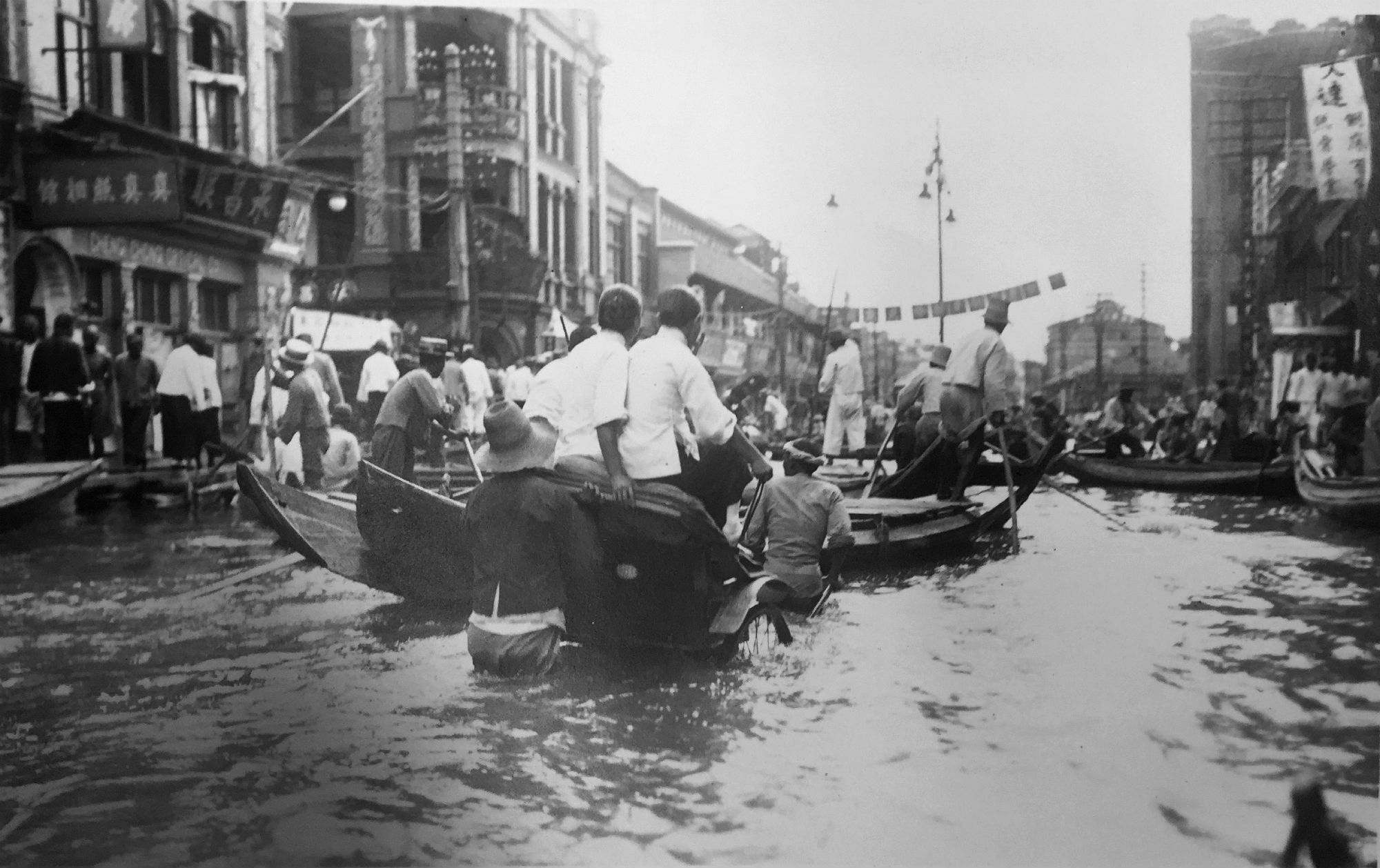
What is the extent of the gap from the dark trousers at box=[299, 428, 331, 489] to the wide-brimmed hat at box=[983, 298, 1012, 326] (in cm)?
209

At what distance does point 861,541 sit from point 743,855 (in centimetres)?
130

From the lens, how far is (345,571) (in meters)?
3.83

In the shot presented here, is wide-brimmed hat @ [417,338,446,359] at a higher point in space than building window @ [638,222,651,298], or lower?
lower

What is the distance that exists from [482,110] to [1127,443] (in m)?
2.30

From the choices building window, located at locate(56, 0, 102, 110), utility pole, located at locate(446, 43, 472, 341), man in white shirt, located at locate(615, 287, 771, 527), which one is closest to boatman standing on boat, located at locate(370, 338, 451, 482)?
utility pole, located at locate(446, 43, 472, 341)

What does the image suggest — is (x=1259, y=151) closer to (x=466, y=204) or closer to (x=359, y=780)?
(x=466, y=204)

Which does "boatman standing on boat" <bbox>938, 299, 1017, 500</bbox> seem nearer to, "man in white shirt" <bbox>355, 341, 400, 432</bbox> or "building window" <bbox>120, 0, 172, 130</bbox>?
"man in white shirt" <bbox>355, 341, 400, 432</bbox>

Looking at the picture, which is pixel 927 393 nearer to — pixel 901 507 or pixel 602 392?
pixel 901 507

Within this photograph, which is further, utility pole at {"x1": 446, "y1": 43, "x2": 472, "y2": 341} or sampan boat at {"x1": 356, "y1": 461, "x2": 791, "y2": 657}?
utility pole at {"x1": 446, "y1": 43, "x2": 472, "y2": 341}

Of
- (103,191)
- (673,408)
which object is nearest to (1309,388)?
(673,408)

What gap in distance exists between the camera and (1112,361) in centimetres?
356

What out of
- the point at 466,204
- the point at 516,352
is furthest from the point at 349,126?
the point at 516,352

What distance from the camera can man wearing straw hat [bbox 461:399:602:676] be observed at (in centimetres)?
311

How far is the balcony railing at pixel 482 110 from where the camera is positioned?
357 centimetres
